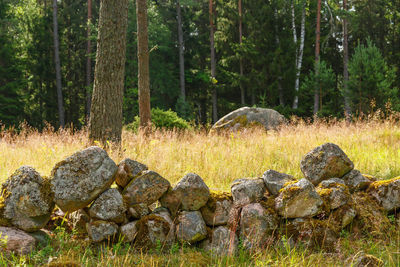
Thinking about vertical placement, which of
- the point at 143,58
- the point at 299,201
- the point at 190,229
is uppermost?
the point at 143,58

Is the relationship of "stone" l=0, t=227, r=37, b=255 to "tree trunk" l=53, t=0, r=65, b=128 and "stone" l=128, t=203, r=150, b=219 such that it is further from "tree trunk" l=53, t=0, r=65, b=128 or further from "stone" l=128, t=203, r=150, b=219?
"tree trunk" l=53, t=0, r=65, b=128

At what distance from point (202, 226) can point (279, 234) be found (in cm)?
71

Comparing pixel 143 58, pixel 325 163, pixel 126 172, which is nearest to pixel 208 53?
pixel 143 58

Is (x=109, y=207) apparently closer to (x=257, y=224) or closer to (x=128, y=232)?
(x=128, y=232)

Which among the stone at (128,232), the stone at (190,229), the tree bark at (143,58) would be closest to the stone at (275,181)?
the stone at (190,229)

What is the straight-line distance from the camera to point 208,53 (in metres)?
24.3

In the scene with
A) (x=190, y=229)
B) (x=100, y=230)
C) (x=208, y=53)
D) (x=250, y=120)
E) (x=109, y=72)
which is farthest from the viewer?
(x=208, y=53)

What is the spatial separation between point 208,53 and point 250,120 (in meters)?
14.9

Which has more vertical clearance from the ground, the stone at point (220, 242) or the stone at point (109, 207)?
the stone at point (109, 207)

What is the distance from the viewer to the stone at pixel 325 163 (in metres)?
3.37

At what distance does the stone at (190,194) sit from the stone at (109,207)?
1.62ft

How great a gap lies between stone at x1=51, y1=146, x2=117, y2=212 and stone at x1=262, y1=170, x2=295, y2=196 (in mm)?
1526

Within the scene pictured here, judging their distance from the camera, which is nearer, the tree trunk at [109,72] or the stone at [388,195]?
the stone at [388,195]

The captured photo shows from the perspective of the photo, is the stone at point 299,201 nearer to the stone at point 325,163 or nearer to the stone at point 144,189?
the stone at point 325,163
